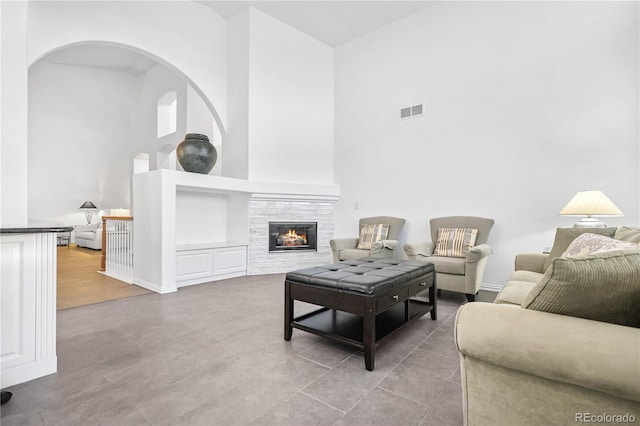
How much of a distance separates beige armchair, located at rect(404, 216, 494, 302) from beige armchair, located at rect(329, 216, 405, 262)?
0.45 metres

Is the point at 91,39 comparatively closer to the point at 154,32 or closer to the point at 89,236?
the point at 154,32

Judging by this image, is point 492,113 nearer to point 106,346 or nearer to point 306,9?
point 306,9

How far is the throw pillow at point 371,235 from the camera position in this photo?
192 inches

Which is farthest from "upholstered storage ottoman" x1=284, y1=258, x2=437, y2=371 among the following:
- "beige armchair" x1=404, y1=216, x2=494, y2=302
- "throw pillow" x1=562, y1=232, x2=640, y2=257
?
"throw pillow" x1=562, y1=232, x2=640, y2=257

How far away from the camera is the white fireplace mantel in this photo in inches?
158

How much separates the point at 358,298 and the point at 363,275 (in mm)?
314

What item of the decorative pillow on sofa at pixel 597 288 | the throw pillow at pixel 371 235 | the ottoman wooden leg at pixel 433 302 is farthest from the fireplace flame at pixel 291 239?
the decorative pillow on sofa at pixel 597 288

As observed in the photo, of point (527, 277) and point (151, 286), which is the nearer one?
point (527, 277)

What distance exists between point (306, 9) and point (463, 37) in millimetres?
2467

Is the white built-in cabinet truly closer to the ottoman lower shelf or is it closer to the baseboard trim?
the ottoman lower shelf

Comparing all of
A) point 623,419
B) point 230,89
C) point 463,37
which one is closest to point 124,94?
point 230,89

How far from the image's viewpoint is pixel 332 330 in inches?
91.8

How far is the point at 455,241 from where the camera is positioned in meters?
4.07

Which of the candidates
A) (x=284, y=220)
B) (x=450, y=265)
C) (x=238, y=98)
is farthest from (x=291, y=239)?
(x=450, y=265)
